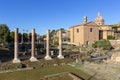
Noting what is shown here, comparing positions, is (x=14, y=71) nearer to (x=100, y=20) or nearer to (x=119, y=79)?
(x=119, y=79)

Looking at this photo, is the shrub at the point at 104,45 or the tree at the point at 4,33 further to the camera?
the tree at the point at 4,33

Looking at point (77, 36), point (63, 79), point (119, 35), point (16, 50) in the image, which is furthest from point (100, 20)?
point (63, 79)

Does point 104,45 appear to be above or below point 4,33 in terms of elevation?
below

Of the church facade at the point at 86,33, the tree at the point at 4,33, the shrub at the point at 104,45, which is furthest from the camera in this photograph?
the tree at the point at 4,33

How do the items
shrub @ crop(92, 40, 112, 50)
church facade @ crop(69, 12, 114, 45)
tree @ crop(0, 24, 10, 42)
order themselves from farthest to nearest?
tree @ crop(0, 24, 10, 42), church facade @ crop(69, 12, 114, 45), shrub @ crop(92, 40, 112, 50)

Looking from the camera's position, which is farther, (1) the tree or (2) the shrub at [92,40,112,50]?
(1) the tree

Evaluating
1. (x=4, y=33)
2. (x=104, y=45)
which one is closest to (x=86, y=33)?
(x=104, y=45)

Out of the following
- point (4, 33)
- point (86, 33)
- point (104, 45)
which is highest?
point (4, 33)

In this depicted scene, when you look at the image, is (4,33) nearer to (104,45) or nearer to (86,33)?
(86,33)

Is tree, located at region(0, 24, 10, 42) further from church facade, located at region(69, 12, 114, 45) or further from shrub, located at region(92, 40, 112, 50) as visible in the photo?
shrub, located at region(92, 40, 112, 50)

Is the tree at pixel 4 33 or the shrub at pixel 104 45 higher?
the tree at pixel 4 33

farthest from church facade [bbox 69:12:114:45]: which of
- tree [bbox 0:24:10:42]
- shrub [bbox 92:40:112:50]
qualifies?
tree [bbox 0:24:10:42]

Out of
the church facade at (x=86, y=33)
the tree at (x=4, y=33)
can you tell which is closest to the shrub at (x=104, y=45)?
the church facade at (x=86, y=33)

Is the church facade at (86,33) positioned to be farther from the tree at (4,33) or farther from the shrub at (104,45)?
the tree at (4,33)
